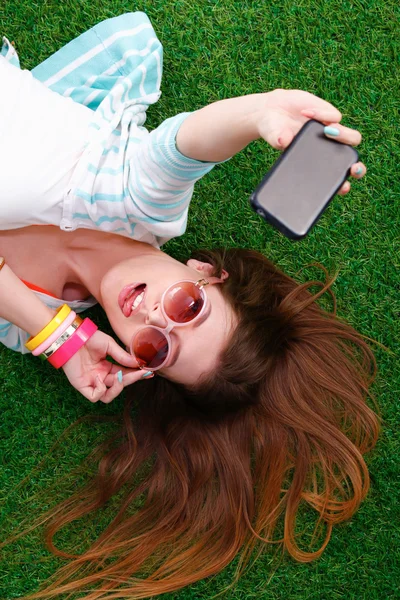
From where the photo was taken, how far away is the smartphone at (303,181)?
1199mm

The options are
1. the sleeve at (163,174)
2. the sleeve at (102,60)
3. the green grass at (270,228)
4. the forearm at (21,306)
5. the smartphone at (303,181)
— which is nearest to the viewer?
the smartphone at (303,181)

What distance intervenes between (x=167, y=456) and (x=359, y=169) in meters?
1.32

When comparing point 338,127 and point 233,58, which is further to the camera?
point 233,58

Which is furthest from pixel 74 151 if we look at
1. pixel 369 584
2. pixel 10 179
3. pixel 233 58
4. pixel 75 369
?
pixel 369 584

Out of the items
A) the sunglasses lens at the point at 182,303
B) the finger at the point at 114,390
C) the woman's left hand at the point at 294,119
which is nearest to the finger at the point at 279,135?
the woman's left hand at the point at 294,119

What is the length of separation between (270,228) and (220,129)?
3.04ft

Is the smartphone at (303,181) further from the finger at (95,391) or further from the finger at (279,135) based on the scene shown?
the finger at (95,391)

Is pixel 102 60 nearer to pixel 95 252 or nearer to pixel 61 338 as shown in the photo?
pixel 95 252

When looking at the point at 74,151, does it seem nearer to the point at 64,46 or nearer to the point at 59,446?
the point at 64,46

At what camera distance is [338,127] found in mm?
1268

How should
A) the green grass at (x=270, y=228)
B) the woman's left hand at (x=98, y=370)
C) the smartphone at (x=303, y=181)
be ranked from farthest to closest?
the green grass at (x=270, y=228)
the woman's left hand at (x=98, y=370)
the smartphone at (x=303, y=181)

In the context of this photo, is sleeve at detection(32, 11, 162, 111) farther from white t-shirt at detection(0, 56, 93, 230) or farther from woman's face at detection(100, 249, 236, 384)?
woman's face at detection(100, 249, 236, 384)

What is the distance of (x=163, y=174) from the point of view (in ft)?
5.24

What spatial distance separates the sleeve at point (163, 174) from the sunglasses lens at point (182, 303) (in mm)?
243
